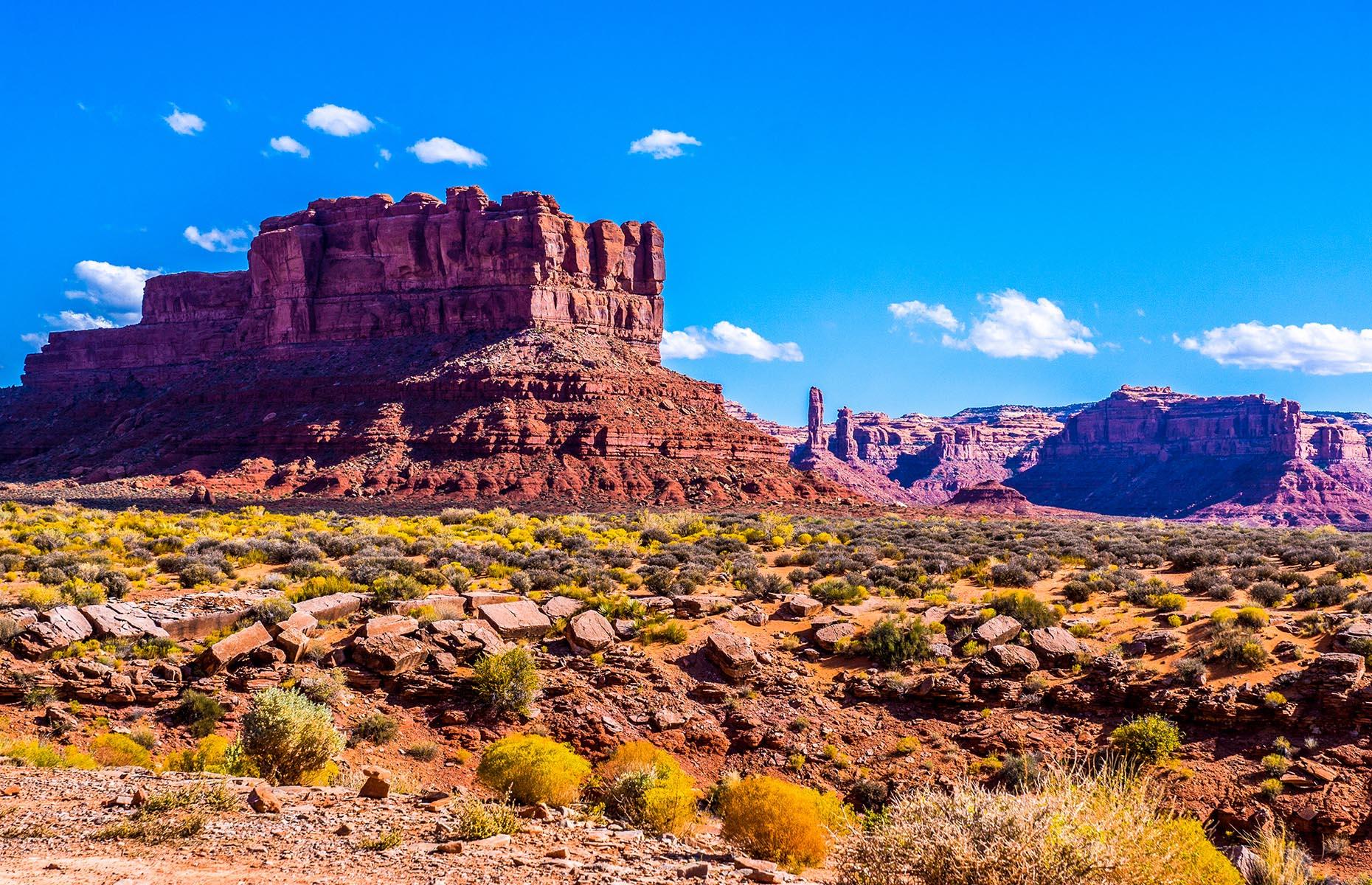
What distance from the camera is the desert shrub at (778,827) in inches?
369

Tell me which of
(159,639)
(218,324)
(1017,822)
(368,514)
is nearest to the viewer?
(1017,822)

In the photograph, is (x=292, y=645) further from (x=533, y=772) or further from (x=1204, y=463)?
(x=1204, y=463)

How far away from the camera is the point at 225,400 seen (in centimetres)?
8650

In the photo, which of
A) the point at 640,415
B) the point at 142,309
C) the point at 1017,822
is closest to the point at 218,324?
the point at 142,309

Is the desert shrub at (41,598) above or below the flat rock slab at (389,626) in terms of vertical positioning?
above

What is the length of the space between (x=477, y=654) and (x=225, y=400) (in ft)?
267

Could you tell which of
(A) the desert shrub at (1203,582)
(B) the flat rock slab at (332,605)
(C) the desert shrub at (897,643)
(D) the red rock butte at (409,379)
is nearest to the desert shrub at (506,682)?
(B) the flat rock slab at (332,605)

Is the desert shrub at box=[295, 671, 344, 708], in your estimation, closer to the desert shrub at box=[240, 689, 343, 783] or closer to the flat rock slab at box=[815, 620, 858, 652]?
the desert shrub at box=[240, 689, 343, 783]

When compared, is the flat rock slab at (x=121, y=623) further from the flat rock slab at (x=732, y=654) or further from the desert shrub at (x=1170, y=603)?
the desert shrub at (x=1170, y=603)

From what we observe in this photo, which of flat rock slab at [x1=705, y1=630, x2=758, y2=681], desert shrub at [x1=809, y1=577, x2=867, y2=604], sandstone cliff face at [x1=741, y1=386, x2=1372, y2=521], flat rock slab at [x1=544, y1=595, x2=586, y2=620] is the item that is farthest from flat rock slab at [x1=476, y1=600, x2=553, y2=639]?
sandstone cliff face at [x1=741, y1=386, x2=1372, y2=521]

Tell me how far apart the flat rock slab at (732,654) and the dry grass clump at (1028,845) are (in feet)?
27.9

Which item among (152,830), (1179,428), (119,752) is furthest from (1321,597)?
(1179,428)

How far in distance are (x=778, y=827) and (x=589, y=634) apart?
7962mm

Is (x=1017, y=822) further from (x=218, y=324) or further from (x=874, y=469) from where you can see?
(x=874, y=469)
